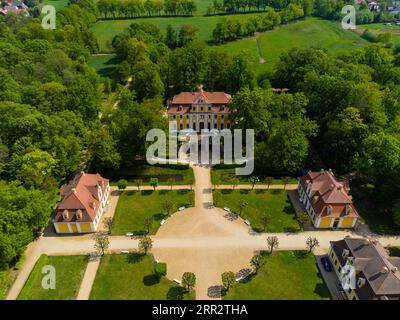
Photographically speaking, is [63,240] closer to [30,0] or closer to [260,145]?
[260,145]

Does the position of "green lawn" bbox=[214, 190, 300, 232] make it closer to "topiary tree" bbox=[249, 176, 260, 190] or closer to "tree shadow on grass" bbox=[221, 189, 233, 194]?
"tree shadow on grass" bbox=[221, 189, 233, 194]

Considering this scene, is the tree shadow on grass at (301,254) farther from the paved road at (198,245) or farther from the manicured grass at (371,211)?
the manicured grass at (371,211)

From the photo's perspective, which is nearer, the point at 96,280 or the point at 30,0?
the point at 96,280

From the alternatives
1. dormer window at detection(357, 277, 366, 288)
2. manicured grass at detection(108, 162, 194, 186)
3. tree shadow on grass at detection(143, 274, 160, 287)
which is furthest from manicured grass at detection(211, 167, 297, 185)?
dormer window at detection(357, 277, 366, 288)

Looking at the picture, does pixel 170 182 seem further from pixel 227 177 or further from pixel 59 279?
pixel 59 279

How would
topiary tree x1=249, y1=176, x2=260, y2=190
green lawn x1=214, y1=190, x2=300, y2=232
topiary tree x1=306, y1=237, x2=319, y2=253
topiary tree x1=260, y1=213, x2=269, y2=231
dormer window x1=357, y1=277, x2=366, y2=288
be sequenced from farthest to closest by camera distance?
1. topiary tree x1=249, y1=176, x2=260, y2=190
2. green lawn x1=214, y1=190, x2=300, y2=232
3. topiary tree x1=260, y1=213, x2=269, y2=231
4. topiary tree x1=306, y1=237, x2=319, y2=253
5. dormer window x1=357, y1=277, x2=366, y2=288
